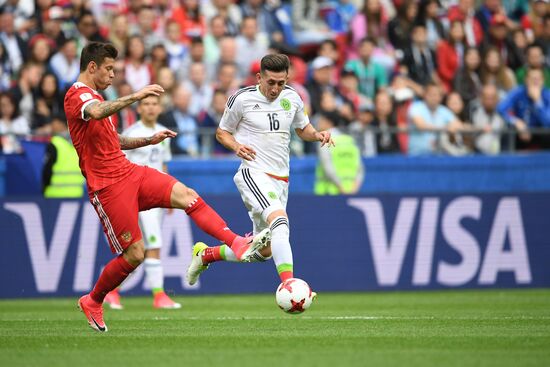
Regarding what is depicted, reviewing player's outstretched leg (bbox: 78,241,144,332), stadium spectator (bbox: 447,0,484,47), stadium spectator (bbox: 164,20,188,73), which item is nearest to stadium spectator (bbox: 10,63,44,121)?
stadium spectator (bbox: 164,20,188,73)

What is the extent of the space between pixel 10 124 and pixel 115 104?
840cm

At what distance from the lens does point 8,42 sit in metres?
19.7

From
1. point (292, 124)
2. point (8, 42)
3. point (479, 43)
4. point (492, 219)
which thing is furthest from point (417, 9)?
point (292, 124)

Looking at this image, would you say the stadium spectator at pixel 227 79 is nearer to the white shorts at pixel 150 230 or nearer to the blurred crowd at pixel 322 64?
the blurred crowd at pixel 322 64

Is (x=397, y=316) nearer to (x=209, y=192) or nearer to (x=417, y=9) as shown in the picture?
(x=209, y=192)

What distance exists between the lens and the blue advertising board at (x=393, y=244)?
1744 centimetres

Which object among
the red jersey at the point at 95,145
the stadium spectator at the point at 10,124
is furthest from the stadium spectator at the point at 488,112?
the red jersey at the point at 95,145

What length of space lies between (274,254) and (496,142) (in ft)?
29.2

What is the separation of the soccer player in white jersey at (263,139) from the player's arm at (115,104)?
1.86m

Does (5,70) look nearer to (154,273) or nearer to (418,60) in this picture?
(154,273)

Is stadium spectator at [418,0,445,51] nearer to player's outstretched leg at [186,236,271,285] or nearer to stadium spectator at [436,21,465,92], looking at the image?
stadium spectator at [436,21,465,92]

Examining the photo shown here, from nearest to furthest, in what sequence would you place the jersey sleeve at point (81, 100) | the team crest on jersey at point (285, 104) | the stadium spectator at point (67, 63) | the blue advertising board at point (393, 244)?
the jersey sleeve at point (81, 100) → the team crest on jersey at point (285, 104) → the blue advertising board at point (393, 244) → the stadium spectator at point (67, 63)

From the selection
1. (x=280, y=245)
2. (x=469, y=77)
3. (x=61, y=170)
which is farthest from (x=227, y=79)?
(x=280, y=245)

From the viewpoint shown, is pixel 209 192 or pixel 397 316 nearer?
pixel 397 316
